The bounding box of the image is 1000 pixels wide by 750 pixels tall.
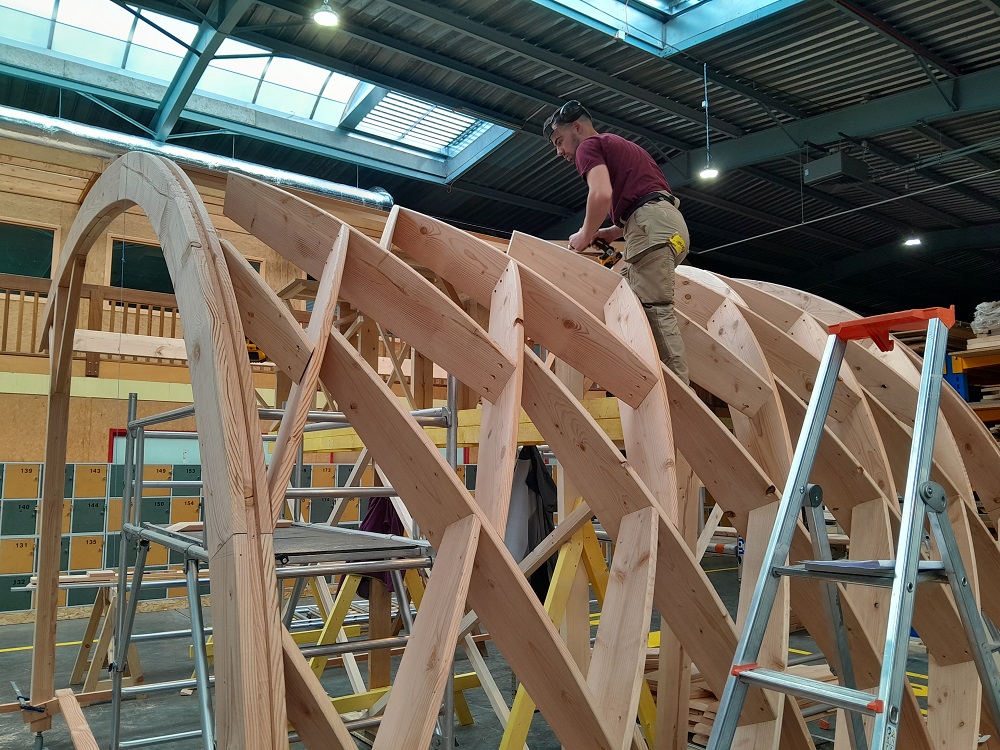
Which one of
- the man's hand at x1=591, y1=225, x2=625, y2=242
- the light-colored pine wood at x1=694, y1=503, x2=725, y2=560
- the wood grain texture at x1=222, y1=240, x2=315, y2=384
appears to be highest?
the man's hand at x1=591, y1=225, x2=625, y2=242

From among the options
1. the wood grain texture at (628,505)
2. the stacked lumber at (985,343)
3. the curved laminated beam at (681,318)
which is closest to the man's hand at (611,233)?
the curved laminated beam at (681,318)

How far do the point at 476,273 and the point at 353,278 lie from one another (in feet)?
2.53

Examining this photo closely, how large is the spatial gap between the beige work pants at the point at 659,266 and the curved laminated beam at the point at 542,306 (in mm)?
430

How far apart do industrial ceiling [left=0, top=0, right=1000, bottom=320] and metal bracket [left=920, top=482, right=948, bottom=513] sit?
23.0ft

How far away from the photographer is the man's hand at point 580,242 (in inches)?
155

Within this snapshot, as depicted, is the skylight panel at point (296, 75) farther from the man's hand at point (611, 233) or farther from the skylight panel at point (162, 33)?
the man's hand at point (611, 233)

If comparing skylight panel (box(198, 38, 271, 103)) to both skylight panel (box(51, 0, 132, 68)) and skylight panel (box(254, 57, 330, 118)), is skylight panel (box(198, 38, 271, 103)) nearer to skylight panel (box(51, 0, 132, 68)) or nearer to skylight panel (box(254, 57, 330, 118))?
skylight panel (box(254, 57, 330, 118))

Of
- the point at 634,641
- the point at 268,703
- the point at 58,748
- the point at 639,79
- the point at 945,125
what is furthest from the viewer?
the point at 945,125

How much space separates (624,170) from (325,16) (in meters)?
4.96

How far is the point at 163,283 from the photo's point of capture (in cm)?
1491

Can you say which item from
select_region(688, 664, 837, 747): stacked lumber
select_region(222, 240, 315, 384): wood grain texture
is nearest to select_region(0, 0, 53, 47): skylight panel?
select_region(222, 240, 315, 384): wood grain texture

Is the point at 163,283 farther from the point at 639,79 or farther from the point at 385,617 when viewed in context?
the point at 385,617

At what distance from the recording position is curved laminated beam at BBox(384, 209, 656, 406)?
3.40 meters

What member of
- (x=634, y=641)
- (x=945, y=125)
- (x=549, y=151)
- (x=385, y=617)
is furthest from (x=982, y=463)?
(x=549, y=151)
